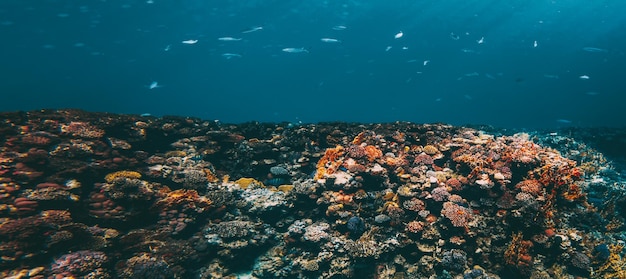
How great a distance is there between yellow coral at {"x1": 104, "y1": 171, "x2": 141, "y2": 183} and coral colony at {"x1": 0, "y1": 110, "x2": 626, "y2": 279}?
5cm

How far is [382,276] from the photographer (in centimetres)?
644

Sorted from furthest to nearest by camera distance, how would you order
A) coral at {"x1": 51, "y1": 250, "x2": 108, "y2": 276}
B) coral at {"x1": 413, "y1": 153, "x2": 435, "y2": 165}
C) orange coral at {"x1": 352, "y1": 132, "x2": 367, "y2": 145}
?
orange coral at {"x1": 352, "y1": 132, "x2": 367, "y2": 145}
coral at {"x1": 413, "y1": 153, "x2": 435, "y2": 165}
coral at {"x1": 51, "y1": 250, "x2": 108, "y2": 276}

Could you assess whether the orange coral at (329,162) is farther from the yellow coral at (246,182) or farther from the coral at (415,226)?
the coral at (415,226)

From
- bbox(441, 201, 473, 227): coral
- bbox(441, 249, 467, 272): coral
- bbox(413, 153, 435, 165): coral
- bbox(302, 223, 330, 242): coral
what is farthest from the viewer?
bbox(413, 153, 435, 165): coral

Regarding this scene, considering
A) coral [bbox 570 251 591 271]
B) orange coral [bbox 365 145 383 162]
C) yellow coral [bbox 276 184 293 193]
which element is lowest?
coral [bbox 570 251 591 271]

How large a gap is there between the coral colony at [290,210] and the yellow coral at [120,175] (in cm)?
5

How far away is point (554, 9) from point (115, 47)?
8993 cm

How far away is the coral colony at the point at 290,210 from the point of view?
596cm

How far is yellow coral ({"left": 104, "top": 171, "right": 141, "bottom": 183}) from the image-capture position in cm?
714

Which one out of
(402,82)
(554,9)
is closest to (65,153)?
(554,9)

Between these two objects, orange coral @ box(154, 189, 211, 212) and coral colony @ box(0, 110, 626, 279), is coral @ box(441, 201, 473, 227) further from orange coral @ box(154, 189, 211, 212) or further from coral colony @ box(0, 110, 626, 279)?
orange coral @ box(154, 189, 211, 212)

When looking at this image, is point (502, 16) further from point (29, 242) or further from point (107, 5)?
point (29, 242)

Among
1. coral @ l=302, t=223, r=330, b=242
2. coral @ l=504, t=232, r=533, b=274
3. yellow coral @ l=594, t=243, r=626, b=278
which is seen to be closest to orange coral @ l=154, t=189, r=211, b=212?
coral @ l=302, t=223, r=330, b=242

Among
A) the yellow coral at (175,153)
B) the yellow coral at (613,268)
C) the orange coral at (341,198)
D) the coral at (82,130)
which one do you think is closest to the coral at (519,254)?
the yellow coral at (613,268)
